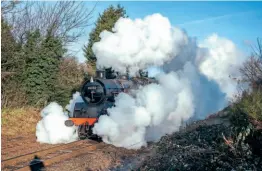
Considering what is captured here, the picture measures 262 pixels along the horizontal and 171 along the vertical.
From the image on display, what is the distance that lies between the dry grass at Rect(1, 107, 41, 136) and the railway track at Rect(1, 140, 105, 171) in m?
3.48

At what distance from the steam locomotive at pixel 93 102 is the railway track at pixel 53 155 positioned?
2.02 ft

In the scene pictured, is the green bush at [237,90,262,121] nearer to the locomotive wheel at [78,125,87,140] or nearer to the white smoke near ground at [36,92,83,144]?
the locomotive wheel at [78,125,87,140]

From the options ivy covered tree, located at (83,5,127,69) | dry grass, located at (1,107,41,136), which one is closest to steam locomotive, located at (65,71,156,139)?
dry grass, located at (1,107,41,136)

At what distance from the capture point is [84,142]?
492 inches

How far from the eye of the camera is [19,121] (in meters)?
15.6

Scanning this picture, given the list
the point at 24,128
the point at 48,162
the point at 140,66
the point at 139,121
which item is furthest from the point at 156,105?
the point at 24,128

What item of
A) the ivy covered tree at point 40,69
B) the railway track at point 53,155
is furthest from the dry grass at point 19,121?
the railway track at point 53,155

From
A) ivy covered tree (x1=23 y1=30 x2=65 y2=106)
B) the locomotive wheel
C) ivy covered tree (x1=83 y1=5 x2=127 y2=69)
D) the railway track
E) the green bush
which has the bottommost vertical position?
the railway track

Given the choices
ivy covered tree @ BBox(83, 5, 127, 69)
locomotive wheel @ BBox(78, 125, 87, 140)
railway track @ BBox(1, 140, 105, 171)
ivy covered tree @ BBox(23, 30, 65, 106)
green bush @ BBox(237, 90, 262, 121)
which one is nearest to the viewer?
green bush @ BBox(237, 90, 262, 121)

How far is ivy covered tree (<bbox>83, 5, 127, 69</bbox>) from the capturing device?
28.0 m

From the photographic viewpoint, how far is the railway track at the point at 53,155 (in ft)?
29.0

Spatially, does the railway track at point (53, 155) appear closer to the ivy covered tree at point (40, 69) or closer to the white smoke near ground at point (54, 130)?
the white smoke near ground at point (54, 130)

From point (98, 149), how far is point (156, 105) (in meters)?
2.61

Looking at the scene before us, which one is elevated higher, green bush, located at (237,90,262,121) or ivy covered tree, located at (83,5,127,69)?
ivy covered tree, located at (83,5,127,69)
